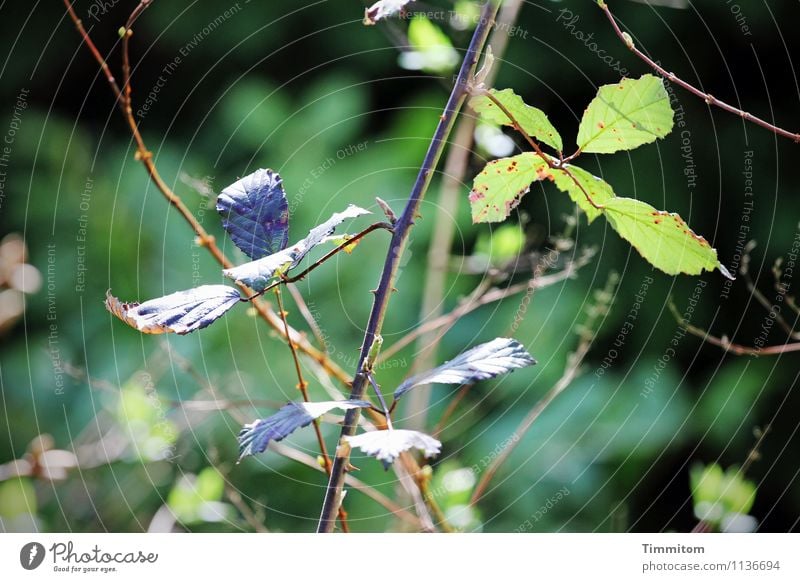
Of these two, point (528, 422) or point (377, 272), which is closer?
point (528, 422)

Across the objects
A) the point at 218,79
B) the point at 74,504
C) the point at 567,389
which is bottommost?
the point at 74,504

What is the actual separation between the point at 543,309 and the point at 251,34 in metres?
0.37

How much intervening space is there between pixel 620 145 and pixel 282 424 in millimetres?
136

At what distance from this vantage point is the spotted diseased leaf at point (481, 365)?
0.21m

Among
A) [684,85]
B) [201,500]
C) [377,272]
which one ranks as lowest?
[201,500]

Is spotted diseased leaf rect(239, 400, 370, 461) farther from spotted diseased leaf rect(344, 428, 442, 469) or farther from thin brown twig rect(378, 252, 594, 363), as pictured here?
thin brown twig rect(378, 252, 594, 363)

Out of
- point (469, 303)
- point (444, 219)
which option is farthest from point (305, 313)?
point (444, 219)

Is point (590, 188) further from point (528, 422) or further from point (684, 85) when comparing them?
point (528, 422)

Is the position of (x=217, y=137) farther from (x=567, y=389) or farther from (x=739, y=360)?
(x=739, y=360)

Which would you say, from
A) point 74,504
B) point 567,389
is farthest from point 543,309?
point 74,504

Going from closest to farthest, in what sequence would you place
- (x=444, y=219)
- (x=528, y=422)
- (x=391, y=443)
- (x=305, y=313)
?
(x=391, y=443)
(x=305, y=313)
(x=528, y=422)
(x=444, y=219)

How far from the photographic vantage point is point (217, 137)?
0.75m

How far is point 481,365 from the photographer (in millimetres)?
213

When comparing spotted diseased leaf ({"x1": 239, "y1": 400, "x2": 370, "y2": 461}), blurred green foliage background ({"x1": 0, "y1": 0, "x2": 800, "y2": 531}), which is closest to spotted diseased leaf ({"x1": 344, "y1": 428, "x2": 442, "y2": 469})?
spotted diseased leaf ({"x1": 239, "y1": 400, "x2": 370, "y2": 461})
